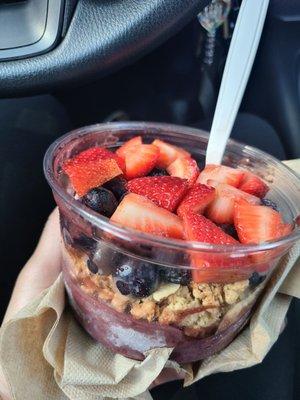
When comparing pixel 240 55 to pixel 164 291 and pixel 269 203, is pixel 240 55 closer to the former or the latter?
pixel 269 203

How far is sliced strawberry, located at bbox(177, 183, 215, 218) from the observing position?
78cm

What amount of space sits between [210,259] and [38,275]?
0.31 meters

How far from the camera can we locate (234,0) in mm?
1195

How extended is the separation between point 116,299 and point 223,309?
13 centimetres

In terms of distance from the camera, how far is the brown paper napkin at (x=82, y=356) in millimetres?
797

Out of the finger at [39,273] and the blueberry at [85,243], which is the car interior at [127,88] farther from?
the blueberry at [85,243]

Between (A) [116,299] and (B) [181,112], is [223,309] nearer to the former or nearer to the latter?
(A) [116,299]

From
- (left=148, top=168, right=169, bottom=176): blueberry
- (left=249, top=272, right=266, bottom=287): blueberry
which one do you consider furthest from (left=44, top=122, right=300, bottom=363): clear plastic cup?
(left=148, top=168, right=169, bottom=176): blueberry

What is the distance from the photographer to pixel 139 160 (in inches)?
34.2

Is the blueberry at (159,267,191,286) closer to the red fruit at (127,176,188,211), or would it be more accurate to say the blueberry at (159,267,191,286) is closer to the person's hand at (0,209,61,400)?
the red fruit at (127,176,188,211)

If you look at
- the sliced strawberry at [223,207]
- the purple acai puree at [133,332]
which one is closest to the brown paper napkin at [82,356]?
the purple acai puree at [133,332]

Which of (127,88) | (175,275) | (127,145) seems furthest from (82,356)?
(127,88)

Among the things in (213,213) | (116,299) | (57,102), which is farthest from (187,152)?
(57,102)

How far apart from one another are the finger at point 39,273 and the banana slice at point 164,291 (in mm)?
217
